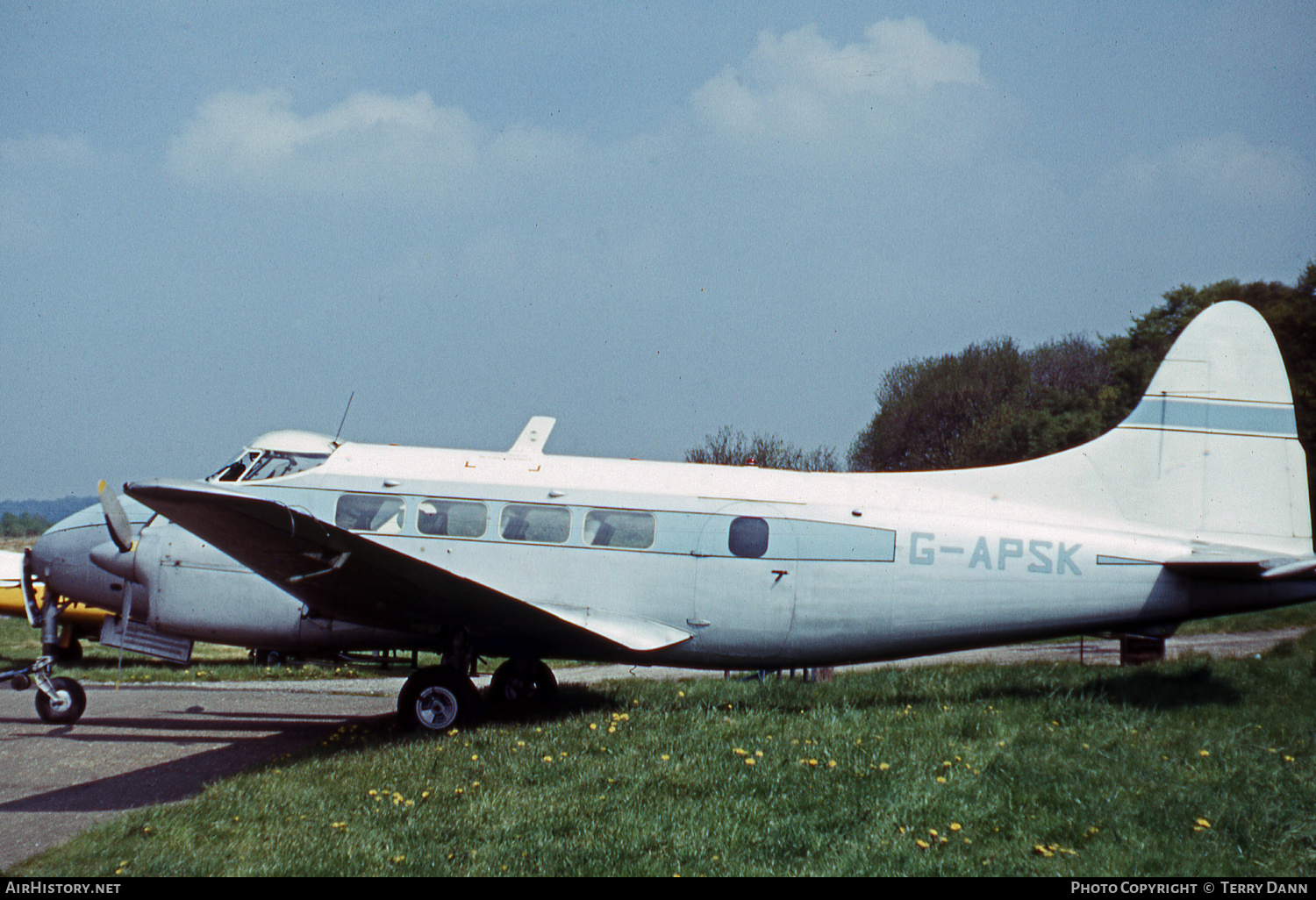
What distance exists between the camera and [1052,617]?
927 centimetres

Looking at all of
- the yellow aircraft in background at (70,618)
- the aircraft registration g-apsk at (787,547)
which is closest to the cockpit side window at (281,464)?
the aircraft registration g-apsk at (787,547)

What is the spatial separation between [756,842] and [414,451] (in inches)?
235

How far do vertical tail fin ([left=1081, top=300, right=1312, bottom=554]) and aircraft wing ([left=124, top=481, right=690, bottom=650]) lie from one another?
17.0 feet

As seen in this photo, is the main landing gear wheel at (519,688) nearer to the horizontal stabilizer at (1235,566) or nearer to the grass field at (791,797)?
A: the grass field at (791,797)

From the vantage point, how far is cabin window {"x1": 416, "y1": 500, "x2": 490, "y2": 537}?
9.45 m

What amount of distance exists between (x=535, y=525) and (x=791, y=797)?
416cm

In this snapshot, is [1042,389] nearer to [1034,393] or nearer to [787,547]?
[1034,393]

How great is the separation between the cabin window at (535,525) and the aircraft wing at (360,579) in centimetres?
75

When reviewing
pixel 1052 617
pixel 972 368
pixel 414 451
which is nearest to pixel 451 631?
pixel 414 451

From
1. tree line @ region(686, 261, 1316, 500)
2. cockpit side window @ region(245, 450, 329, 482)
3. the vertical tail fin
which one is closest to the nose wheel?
cockpit side window @ region(245, 450, 329, 482)

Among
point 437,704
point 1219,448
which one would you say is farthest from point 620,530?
point 1219,448

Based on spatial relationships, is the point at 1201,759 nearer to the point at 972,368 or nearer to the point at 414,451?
the point at 414,451

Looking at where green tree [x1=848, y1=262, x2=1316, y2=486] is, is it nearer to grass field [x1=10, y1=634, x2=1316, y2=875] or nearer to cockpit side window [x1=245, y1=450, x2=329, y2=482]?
grass field [x1=10, y1=634, x2=1316, y2=875]

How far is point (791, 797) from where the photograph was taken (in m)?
6.42
